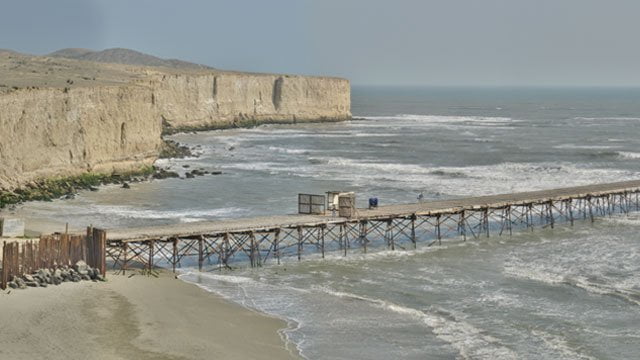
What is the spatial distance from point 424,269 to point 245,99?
3616 inches

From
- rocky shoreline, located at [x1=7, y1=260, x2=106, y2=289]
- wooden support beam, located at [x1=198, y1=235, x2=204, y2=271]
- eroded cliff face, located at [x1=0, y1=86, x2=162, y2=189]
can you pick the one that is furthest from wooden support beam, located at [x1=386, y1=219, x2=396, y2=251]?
eroded cliff face, located at [x1=0, y1=86, x2=162, y2=189]

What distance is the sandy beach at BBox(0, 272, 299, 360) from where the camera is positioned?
22828 millimetres

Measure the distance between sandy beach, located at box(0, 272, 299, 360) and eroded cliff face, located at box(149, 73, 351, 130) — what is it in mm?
74136

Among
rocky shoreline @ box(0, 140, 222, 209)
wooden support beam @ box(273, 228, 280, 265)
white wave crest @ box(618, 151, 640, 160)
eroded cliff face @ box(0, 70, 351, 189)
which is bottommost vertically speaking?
wooden support beam @ box(273, 228, 280, 265)

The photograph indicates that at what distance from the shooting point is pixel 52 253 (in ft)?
95.5

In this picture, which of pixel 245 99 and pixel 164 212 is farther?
pixel 245 99

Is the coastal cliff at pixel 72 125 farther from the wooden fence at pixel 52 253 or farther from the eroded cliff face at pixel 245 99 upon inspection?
the wooden fence at pixel 52 253

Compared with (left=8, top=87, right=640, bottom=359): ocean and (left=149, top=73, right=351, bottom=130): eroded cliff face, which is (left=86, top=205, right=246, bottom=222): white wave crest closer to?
(left=8, top=87, right=640, bottom=359): ocean

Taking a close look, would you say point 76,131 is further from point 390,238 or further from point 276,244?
point 276,244

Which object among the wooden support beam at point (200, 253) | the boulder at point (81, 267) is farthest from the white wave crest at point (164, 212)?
the boulder at point (81, 267)

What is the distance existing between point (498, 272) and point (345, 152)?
53.2 m

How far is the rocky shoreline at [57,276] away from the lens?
27.8m

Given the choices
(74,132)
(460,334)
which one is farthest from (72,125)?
(460,334)

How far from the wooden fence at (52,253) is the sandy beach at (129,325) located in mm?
938
